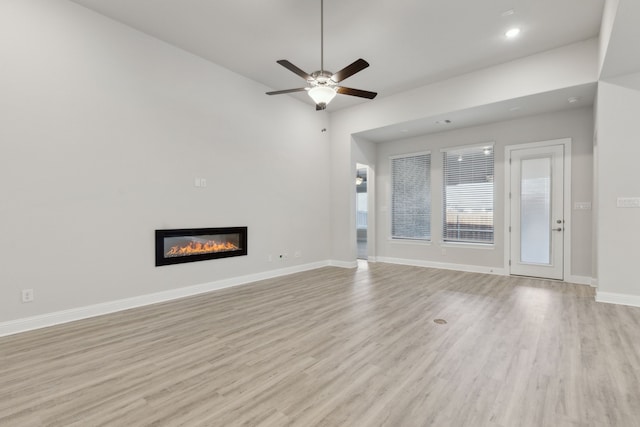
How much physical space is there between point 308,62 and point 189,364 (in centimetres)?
445

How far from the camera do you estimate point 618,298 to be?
4012mm

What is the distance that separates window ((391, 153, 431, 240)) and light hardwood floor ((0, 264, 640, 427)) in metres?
3.09

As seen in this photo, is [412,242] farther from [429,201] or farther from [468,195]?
[468,195]

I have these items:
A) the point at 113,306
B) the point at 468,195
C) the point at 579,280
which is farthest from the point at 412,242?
the point at 113,306

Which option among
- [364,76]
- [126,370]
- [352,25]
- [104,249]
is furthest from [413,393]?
[364,76]

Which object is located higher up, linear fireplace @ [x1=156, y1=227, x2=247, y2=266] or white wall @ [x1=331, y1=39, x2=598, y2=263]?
white wall @ [x1=331, y1=39, x2=598, y2=263]

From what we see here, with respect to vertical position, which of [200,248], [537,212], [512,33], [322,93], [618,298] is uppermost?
[512,33]

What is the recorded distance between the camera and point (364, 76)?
528 cm

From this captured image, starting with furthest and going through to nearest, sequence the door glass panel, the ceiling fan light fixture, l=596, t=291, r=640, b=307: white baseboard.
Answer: the door glass panel, l=596, t=291, r=640, b=307: white baseboard, the ceiling fan light fixture

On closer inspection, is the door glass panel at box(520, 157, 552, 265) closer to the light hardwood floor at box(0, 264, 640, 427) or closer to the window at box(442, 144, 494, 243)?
the window at box(442, 144, 494, 243)

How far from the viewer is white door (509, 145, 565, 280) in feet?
17.8

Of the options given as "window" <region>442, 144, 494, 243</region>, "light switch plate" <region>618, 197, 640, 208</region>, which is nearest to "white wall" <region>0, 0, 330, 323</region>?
"window" <region>442, 144, 494, 243</region>

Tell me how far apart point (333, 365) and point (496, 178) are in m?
5.37

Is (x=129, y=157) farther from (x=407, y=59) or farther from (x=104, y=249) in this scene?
(x=407, y=59)
